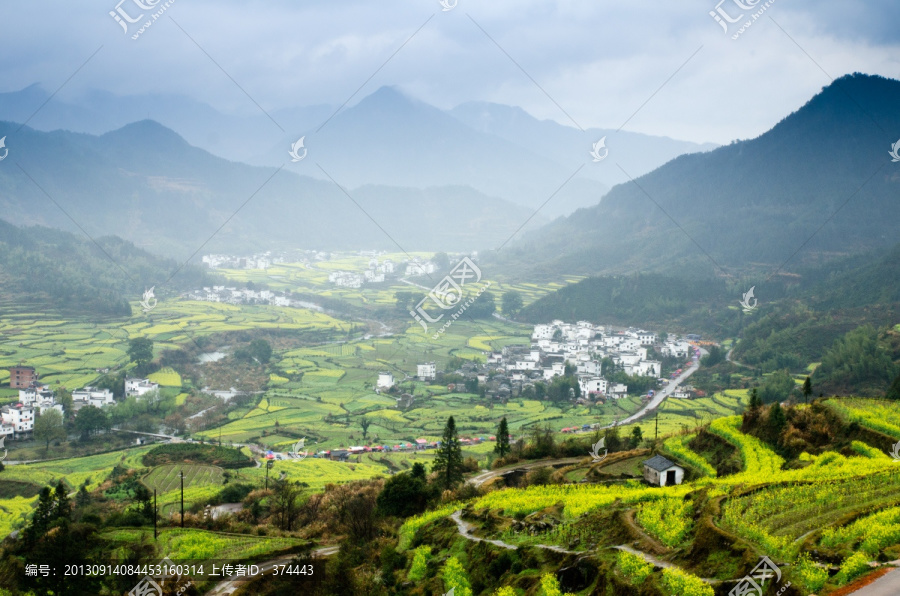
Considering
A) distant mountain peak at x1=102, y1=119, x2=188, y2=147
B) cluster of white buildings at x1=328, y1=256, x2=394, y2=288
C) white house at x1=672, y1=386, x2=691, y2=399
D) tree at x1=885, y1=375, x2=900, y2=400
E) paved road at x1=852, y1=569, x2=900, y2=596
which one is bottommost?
white house at x1=672, y1=386, x2=691, y2=399

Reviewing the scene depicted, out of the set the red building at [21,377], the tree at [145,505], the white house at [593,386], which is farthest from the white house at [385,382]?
the tree at [145,505]

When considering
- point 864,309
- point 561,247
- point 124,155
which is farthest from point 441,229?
point 864,309

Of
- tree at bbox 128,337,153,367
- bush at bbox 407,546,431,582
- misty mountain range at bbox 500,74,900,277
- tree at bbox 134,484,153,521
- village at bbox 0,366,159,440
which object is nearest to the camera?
bush at bbox 407,546,431,582

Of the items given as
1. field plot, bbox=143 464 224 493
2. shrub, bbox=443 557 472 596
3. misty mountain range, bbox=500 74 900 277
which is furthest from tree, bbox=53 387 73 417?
misty mountain range, bbox=500 74 900 277

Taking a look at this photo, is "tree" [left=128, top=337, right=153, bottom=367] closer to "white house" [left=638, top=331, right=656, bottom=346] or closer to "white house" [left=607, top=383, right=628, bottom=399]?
"white house" [left=607, top=383, right=628, bottom=399]

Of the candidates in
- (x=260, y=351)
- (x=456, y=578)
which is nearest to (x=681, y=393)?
(x=260, y=351)

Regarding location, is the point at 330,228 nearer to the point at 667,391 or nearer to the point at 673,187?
the point at 673,187

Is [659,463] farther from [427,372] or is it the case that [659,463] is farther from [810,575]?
[427,372]
